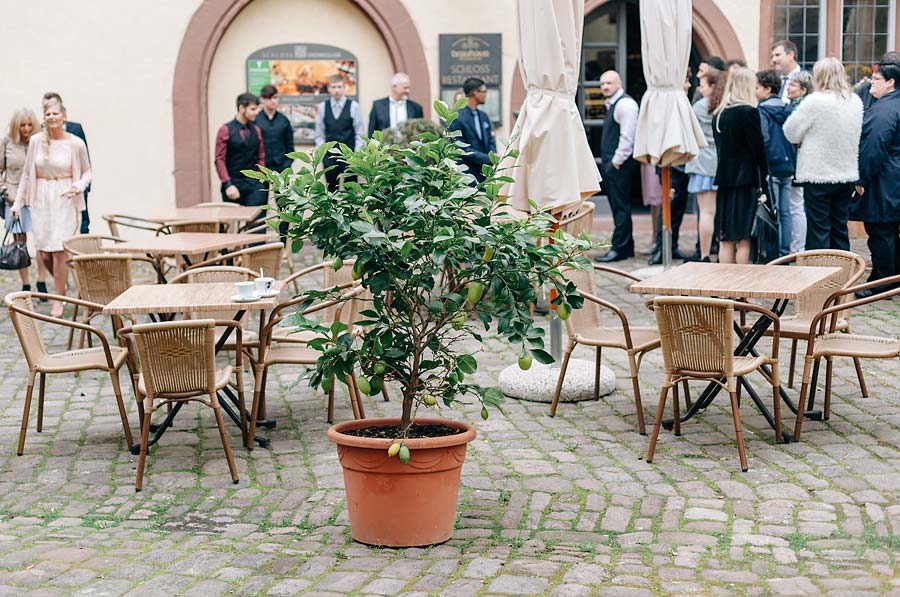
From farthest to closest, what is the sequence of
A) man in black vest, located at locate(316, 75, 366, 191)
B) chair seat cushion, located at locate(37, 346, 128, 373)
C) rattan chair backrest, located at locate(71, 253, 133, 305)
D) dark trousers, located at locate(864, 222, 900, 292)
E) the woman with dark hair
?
man in black vest, located at locate(316, 75, 366, 191)
the woman with dark hair
dark trousers, located at locate(864, 222, 900, 292)
rattan chair backrest, located at locate(71, 253, 133, 305)
chair seat cushion, located at locate(37, 346, 128, 373)

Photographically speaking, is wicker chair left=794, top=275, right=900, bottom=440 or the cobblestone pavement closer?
the cobblestone pavement

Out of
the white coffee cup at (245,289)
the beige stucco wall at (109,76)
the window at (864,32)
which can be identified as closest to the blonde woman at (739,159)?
the white coffee cup at (245,289)

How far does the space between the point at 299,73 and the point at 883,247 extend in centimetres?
710

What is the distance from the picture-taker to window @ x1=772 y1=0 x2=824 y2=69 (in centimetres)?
1529

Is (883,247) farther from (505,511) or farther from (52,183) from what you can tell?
(52,183)

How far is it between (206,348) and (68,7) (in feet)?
31.7

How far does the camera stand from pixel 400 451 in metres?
4.88

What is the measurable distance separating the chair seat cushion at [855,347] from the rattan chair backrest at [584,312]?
123 cm

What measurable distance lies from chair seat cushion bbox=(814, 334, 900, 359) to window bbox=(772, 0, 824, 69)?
9030 millimetres

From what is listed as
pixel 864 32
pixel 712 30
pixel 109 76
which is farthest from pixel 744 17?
pixel 109 76

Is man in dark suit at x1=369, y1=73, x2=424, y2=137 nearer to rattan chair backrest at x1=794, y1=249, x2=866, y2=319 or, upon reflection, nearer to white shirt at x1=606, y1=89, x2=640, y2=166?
white shirt at x1=606, y1=89, x2=640, y2=166

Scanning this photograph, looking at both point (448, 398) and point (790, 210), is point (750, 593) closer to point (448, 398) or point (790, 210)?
point (448, 398)

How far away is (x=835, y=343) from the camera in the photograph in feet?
22.6

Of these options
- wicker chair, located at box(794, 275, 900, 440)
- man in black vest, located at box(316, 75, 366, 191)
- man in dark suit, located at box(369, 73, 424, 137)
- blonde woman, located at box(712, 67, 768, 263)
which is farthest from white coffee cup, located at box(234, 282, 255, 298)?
man in black vest, located at box(316, 75, 366, 191)
